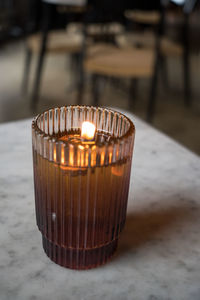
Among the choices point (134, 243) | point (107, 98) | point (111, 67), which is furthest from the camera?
point (107, 98)

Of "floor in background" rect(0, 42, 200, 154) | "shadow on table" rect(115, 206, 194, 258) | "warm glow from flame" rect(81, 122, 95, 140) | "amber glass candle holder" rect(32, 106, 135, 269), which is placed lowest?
"floor in background" rect(0, 42, 200, 154)

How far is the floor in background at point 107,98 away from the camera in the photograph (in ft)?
6.64

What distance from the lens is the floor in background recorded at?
6.64ft

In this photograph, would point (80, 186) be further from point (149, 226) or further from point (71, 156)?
point (149, 226)

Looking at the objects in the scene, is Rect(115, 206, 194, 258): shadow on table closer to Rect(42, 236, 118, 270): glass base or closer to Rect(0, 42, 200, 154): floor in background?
Rect(42, 236, 118, 270): glass base

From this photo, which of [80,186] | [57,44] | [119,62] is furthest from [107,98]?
[80,186]

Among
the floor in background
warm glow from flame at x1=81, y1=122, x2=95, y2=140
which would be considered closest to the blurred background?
the floor in background

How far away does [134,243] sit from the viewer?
Answer: 41 cm

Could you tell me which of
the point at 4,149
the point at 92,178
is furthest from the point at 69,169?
the point at 4,149

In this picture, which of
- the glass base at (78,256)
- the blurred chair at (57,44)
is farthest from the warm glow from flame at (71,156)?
the blurred chair at (57,44)

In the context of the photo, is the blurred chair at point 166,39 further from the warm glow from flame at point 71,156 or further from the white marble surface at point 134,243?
the warm glow from flame at point 71,156

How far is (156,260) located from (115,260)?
0.05 metres

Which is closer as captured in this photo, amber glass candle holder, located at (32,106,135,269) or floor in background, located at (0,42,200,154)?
amber glass candle holder, located at (32,106,135,269)

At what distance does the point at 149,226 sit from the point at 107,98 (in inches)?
79.4
